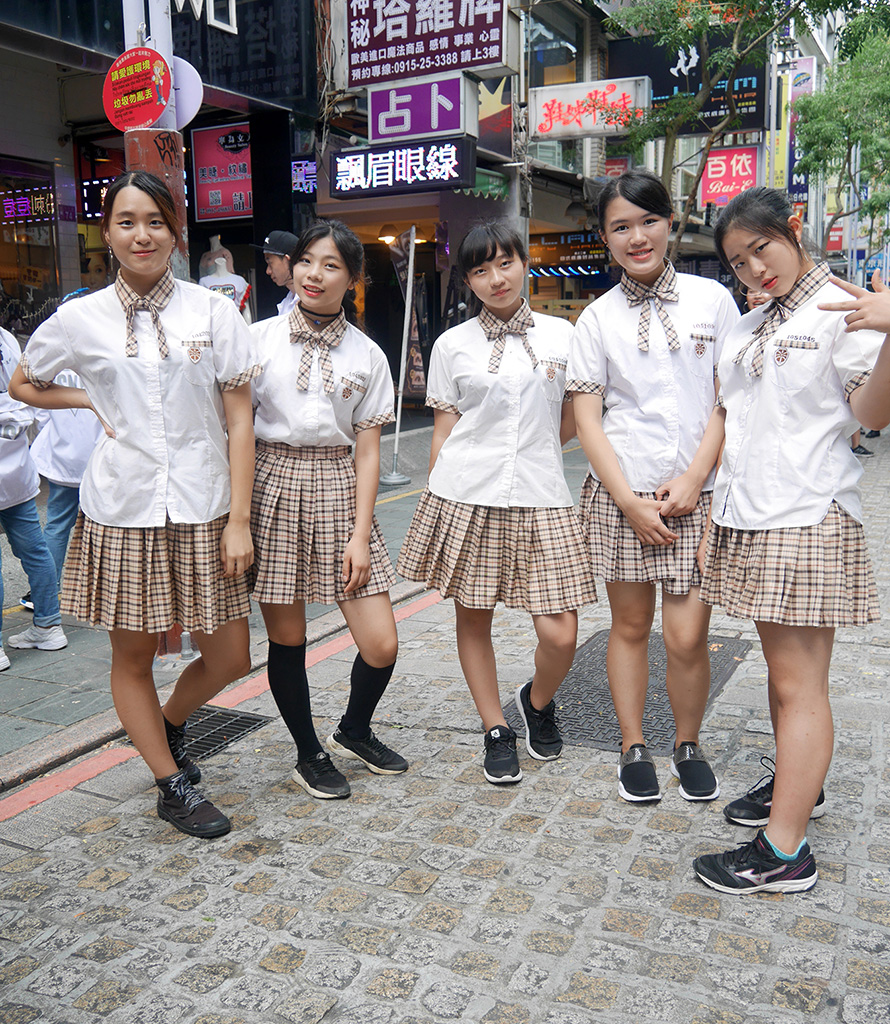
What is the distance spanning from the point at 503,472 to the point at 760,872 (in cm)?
150

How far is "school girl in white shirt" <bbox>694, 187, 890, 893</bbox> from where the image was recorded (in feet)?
8.47

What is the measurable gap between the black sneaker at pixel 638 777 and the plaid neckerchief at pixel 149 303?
6.73 feet

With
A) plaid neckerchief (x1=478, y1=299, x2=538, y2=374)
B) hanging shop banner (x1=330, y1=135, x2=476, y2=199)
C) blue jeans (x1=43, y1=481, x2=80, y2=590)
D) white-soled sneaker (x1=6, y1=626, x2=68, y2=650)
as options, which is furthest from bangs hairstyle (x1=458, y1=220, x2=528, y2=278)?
hanging shop banner (x1=330, y1=135, x2=476, y2=199)

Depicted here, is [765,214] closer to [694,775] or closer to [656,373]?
[656,373]

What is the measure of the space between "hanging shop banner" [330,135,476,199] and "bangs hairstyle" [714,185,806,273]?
725 centimetres

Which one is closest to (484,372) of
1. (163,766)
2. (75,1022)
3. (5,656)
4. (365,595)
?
(365,595)

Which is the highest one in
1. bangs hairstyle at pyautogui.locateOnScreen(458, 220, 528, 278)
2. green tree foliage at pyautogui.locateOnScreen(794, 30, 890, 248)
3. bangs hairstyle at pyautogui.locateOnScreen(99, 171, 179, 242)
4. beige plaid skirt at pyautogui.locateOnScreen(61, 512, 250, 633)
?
green tree foliage at pyautogui.locateOnScreen(794, 30, 890, 248)

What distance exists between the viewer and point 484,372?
3.31 meters

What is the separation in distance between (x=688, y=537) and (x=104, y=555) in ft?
6.17

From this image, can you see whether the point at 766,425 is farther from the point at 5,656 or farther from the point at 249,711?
the point at 5,656

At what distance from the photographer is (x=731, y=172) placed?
17.4 m

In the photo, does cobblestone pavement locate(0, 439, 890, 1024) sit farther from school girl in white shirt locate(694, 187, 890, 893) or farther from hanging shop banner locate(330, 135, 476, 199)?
hanging shop banner locate(330, 135, 476, 199)

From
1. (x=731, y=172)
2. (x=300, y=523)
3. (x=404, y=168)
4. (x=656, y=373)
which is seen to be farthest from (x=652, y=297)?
(x=731, y=172)

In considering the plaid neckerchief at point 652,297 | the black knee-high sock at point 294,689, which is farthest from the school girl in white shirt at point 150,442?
the plaid neckerchief at point 652,297
